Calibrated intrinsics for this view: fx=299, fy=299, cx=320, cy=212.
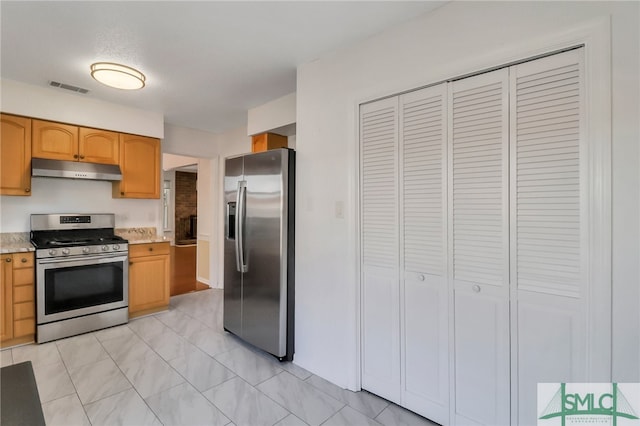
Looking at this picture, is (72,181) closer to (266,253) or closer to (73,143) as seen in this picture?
(73,143)

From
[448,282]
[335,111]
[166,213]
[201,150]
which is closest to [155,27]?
[335,111]

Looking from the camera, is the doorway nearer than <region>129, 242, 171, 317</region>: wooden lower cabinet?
Answer: No

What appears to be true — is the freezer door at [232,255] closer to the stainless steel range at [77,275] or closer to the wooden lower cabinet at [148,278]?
the wooden lower cabinet at [148,278]

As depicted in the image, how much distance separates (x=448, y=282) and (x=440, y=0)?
67.5 inches

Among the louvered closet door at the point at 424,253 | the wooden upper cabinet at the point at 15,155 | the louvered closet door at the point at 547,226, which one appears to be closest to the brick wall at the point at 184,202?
the wooden upper cabinet at the point at 15,155

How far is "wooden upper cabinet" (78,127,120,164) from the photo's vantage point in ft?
11.5

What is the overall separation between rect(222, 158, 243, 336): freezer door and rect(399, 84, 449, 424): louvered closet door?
1678mm

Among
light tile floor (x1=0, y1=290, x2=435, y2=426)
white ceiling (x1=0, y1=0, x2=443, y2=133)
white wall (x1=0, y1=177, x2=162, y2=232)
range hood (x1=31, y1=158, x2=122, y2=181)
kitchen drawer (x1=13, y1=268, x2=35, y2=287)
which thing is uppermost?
white ceiling (x1=0, y1=0, x2=443, y2=133)

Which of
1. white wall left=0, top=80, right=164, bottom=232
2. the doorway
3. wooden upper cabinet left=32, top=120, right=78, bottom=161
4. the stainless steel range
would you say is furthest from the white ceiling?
the doorway

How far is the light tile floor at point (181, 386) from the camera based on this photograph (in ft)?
6.41

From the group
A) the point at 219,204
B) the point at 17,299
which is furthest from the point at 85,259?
the point at 219,204

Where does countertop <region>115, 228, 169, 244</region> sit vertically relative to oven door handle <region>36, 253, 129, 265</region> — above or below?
above

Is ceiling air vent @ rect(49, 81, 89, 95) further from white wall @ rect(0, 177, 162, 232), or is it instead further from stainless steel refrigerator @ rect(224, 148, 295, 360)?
stainless steel refrigerator @ rect(224, 148, 295, 360)

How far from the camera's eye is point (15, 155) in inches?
120
